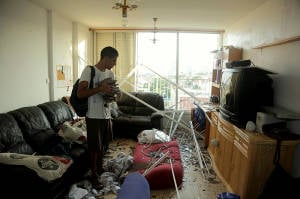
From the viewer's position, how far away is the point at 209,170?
3168 millimetres

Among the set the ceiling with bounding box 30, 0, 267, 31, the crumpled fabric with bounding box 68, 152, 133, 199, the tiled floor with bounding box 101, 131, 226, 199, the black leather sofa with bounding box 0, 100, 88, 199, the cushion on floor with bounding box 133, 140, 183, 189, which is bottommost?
the tiled floor with bounding box 101, 131, 226, 199

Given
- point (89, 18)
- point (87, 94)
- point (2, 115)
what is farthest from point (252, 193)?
point (89, 18)

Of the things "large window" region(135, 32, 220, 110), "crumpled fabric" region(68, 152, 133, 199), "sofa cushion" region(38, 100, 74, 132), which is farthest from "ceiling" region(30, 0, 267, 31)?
"crumpled fabric" region(68, 152, 133, 199)

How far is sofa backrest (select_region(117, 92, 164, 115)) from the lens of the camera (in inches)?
186

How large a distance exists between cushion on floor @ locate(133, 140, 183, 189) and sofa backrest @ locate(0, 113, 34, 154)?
4.24 ft

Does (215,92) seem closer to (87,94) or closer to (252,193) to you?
(252,193)

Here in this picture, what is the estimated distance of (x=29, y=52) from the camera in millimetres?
3158

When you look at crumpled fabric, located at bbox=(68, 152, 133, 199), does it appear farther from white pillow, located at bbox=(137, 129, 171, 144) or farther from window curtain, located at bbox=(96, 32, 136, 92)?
window curtain, located at bbox=(96, 32, 136, 92)

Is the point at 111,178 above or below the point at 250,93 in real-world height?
below

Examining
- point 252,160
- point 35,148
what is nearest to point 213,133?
point 252,160

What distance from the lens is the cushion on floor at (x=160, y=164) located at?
255 centimetres

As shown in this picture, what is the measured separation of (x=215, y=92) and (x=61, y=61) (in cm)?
310

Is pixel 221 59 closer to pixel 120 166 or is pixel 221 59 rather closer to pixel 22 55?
pixel 120 166

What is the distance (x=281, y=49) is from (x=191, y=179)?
72.0 inches
